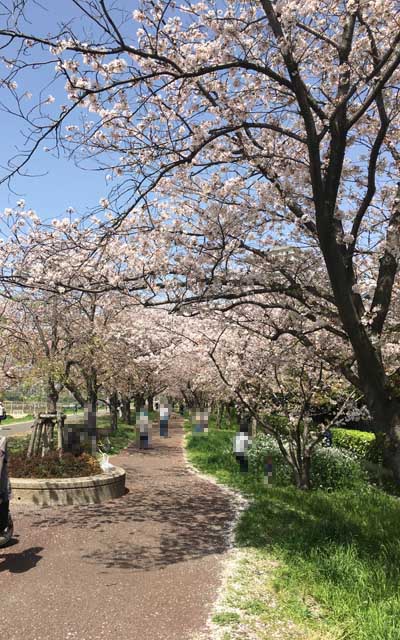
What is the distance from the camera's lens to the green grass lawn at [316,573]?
13.6 feet

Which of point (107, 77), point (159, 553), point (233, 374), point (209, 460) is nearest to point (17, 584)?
point (159, 553)

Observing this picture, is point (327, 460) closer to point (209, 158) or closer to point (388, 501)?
point (388, 501)

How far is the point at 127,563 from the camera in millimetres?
5773

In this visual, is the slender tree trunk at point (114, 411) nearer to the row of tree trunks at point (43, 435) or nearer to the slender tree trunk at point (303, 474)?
the row of tree trunks at point (43, 435)

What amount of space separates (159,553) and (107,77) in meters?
5.62

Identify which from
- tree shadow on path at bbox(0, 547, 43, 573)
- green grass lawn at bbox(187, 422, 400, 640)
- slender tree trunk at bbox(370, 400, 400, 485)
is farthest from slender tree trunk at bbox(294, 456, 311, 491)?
tree shadow on path at bbox(0, 547, 43, 573)

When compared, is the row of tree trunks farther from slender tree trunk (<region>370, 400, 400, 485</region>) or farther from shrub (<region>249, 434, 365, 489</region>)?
slender tree trunk (<region>370, 400, 400, 485</region>)

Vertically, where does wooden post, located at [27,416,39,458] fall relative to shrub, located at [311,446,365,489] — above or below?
above

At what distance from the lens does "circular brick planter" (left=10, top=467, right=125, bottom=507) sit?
8352 millimetres

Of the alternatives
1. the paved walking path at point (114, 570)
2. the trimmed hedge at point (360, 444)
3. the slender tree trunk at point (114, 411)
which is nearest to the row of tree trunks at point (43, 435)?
the paved walking path at point (114, 570)

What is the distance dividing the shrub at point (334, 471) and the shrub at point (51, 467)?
5285mm

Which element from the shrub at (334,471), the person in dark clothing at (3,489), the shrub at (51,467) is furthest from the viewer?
the shrub at (334,471)

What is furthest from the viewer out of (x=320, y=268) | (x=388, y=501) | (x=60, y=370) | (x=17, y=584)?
(x=60, y=370)

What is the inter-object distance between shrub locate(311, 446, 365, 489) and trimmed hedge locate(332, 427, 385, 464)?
769 millimetres
